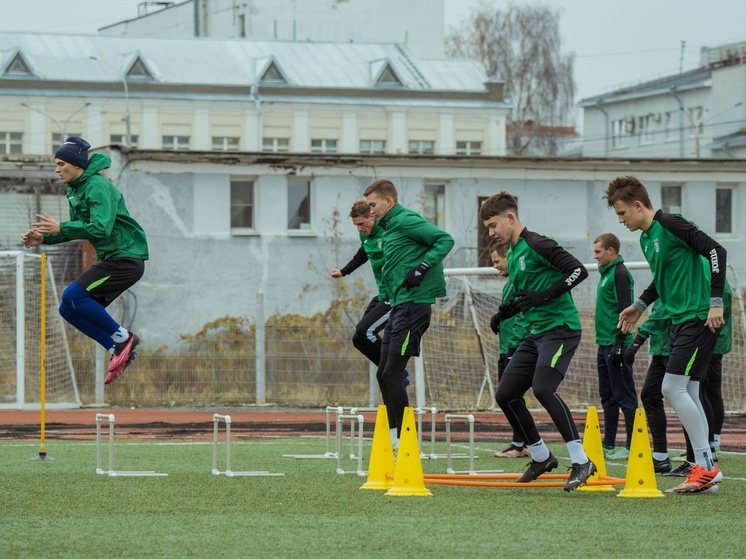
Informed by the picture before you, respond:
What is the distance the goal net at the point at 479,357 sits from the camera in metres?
21.1

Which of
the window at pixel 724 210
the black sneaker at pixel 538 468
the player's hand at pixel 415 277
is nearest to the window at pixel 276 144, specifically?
the window at pixel 724 210

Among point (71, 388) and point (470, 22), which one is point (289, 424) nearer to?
point (71, 388)

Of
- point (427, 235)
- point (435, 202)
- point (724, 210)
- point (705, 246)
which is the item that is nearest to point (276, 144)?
point (435, 202)

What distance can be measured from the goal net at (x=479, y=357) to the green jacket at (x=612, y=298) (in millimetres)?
7557

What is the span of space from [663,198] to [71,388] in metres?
22.9

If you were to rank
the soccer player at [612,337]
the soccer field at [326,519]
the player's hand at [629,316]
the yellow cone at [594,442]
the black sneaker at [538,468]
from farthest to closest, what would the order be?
the soccer player at [612,337] → the player's hand at [629,316] → the yellow cone at [594,442] → the black sneaker at [538,468] → the soccer field at [326,519]

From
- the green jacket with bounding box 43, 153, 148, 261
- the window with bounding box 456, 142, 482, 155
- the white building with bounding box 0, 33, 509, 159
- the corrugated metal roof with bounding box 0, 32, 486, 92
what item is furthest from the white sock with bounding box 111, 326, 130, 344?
the window with bounding box 456, 142, 482, 155

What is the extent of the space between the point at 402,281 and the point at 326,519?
3051mm

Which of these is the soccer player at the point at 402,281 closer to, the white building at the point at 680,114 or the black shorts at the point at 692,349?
the black shorts at the point at 692,349

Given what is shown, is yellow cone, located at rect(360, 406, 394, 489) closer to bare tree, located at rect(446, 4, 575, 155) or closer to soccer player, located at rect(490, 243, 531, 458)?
soccer player, located at rect(490, 243, 531, 458)

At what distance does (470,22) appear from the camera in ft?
250

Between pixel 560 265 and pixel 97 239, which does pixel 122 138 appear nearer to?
pixel 97 239

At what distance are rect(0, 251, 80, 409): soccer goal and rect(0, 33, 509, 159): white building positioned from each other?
40.3 m

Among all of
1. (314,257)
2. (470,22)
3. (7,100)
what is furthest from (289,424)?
(470,22)
